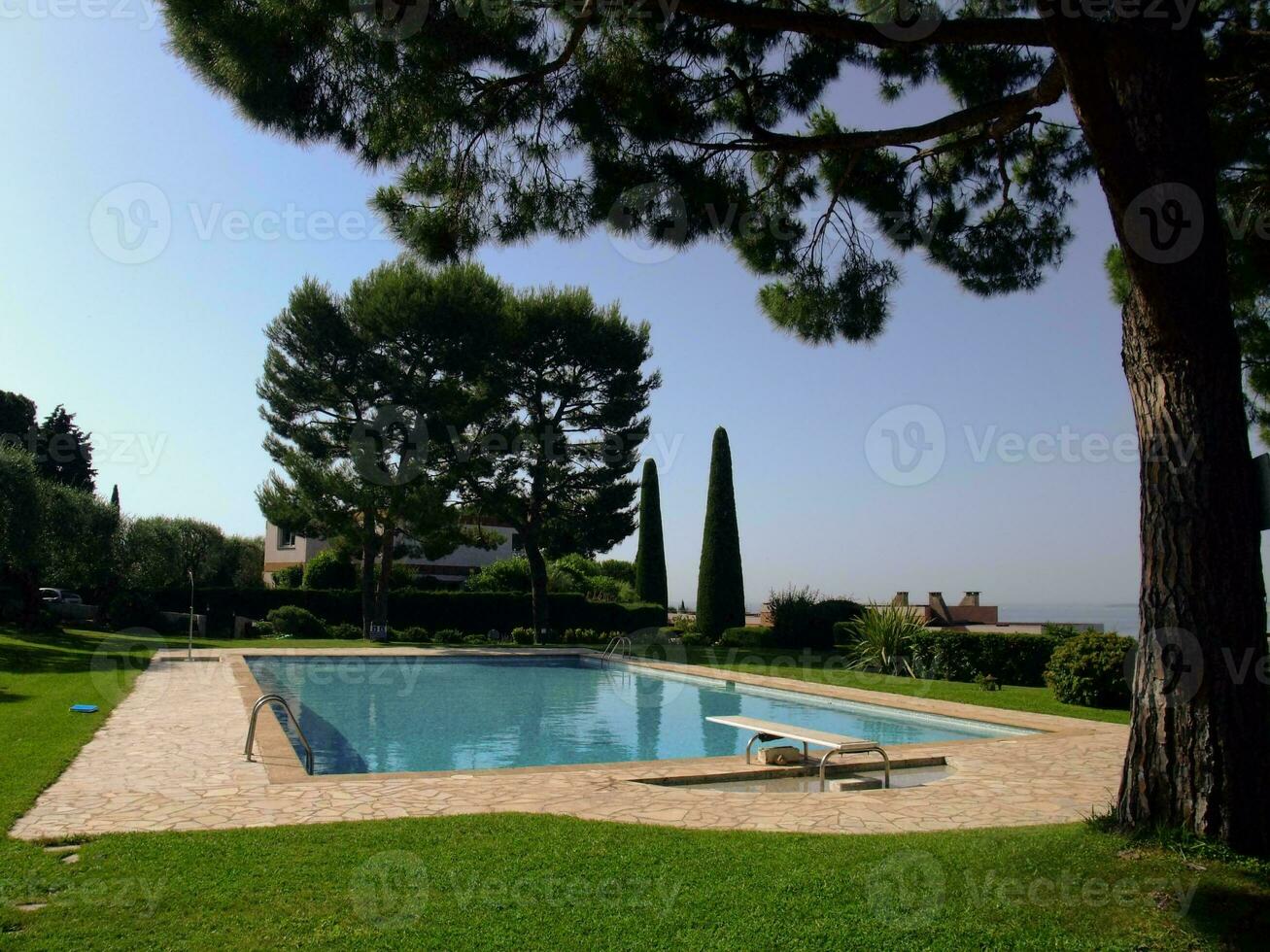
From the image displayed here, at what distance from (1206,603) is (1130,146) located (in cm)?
241

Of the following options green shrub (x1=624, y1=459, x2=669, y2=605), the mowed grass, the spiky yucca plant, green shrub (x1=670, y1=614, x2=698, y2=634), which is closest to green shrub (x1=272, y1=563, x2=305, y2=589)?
green shrub (x1=624, y1=459, x2=669, y2=605)

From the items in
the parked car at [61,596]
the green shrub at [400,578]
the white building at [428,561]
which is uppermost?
the white building at [428,561]

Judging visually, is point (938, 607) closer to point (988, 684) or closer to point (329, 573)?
point (988, 684)

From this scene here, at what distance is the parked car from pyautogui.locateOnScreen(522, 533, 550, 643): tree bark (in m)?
13.6

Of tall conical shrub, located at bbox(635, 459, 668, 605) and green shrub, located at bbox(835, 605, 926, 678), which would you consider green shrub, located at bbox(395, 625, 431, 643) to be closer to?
tall conical shrub, located at bbox(635, 459, 668, 605)

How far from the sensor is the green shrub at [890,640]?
17.6 m

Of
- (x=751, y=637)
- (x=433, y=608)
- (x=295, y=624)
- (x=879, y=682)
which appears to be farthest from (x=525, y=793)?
(x=433, y=608)

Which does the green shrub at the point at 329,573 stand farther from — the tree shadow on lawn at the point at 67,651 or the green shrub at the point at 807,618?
the green shrub at the point at 807,618

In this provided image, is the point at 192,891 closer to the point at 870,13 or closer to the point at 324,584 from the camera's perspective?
the point at 870,13

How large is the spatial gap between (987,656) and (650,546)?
1939cm

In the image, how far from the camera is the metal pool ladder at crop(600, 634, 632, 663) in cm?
2230

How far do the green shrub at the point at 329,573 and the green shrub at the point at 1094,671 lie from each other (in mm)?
23885

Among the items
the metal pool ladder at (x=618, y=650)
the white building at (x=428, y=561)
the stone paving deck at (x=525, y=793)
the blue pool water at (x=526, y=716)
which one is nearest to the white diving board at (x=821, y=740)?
the stone paving deck at (x=525, y=793)

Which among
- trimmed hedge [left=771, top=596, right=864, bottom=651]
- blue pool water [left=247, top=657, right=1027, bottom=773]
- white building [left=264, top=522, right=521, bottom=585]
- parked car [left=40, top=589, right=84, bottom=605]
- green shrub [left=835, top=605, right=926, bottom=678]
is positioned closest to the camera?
blue pool water [left=247, top=657, right=1027, bottom=773]
